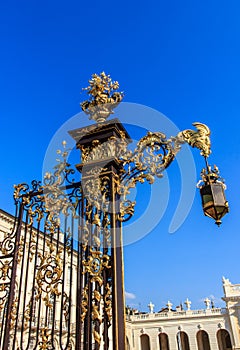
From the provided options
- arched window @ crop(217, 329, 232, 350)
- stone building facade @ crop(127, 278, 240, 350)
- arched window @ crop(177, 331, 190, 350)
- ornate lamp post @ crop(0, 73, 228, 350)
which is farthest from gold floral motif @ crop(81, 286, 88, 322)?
arched window @ crop(217, 329, 232, 350)

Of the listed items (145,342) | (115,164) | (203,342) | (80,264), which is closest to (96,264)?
(80,264)

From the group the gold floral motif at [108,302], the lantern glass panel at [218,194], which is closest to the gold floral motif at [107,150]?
the lantern glass panel at [218,194]

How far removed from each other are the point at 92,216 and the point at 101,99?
1.86 m

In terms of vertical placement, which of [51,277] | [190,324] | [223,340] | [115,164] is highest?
[190,324]

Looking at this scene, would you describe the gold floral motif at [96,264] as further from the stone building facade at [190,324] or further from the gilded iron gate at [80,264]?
the stone building facade at [190,324]

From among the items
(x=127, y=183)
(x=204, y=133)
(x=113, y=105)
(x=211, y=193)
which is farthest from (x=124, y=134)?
(x=211, y=193)

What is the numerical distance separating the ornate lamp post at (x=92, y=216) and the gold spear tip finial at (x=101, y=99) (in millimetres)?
16

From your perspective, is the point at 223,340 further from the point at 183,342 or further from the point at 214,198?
the point at 214,198

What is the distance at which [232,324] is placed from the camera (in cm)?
3322

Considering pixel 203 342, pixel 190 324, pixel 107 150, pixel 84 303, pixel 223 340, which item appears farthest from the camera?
pixel 223 340

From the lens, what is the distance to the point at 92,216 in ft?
15.7

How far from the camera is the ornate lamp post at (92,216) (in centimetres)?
417

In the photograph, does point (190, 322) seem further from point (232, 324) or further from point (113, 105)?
point (113, 105)

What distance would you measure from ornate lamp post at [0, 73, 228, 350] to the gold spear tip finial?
16 mm
